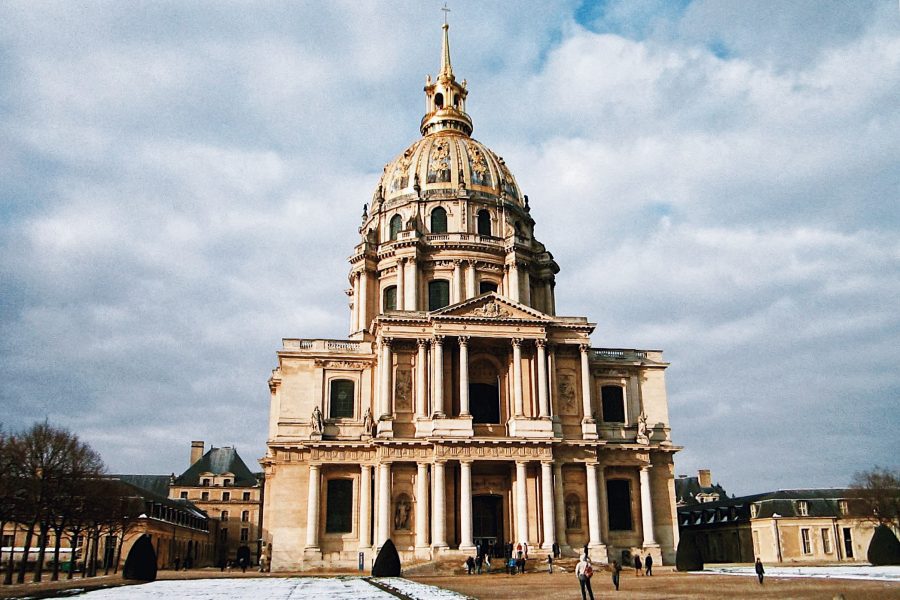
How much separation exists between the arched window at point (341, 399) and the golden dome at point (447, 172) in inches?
695

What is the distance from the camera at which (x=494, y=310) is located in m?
48.1

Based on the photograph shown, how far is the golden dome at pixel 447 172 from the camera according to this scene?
6106cm

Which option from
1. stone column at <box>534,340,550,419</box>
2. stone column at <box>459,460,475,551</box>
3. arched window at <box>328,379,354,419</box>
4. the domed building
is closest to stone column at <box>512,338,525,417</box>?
the domed building

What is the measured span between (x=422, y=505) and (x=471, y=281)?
18.1 meters

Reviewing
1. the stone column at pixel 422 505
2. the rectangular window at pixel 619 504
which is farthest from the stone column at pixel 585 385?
the stone column at pixel 422 505

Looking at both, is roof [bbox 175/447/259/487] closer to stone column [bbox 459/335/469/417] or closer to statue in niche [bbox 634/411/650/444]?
stone column [bbox 459/335/469/417]

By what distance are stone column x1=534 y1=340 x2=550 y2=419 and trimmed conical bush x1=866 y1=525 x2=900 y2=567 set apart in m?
17.1

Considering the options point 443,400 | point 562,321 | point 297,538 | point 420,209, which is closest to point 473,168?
point 420,209

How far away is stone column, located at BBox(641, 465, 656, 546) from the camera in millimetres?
46616

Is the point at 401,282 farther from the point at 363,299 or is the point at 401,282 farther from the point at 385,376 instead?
the point at 385,376

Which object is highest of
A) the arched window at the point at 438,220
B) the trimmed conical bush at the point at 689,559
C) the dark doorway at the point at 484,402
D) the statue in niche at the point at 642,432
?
the arched window at the point at 438,220

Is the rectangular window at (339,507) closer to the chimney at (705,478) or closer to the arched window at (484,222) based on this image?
the arched window at (484,222)

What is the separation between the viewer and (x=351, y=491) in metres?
46.5

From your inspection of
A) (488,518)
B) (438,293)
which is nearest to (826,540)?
(488,518)
